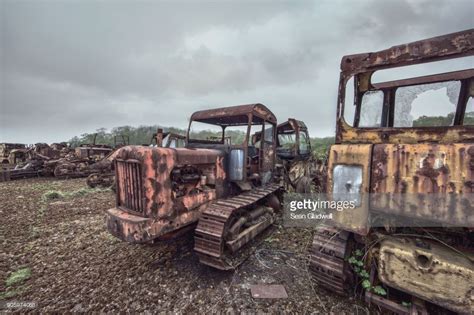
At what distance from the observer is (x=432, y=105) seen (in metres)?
2.35

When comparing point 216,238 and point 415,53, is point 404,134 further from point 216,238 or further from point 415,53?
point 216,238

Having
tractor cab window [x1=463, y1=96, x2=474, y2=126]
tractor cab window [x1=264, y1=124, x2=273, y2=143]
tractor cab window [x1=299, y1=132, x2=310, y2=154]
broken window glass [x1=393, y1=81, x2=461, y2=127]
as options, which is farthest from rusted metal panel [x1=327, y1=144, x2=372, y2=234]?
tractor cab window [x1=299, y1=132, x2=310, y2=154]

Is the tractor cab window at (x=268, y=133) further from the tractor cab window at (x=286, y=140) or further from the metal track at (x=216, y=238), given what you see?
the tractor cab window at (x=286, y=140)

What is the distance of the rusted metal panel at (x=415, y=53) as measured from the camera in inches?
70.1

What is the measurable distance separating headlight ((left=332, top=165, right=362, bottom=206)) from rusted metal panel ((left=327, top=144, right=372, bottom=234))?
3cm

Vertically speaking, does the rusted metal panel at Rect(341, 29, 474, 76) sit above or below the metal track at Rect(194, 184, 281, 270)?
above

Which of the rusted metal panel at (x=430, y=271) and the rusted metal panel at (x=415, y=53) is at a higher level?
the rusted metal panel at (x=415, y=53)

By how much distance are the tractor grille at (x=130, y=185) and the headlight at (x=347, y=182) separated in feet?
7.39

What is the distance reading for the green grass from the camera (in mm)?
2836

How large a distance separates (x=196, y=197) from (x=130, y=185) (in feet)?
3.22

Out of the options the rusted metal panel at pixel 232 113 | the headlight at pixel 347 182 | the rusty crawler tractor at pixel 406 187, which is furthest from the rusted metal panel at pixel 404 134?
the rusted metal panel at pixel 232 113

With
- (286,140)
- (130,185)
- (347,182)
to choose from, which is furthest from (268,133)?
(130,185)

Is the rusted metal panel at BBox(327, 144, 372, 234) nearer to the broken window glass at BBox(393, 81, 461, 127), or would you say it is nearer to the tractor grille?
the broken window glass at BBox(393, 81, 461, 127)

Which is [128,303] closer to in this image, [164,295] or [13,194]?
[164,295]
